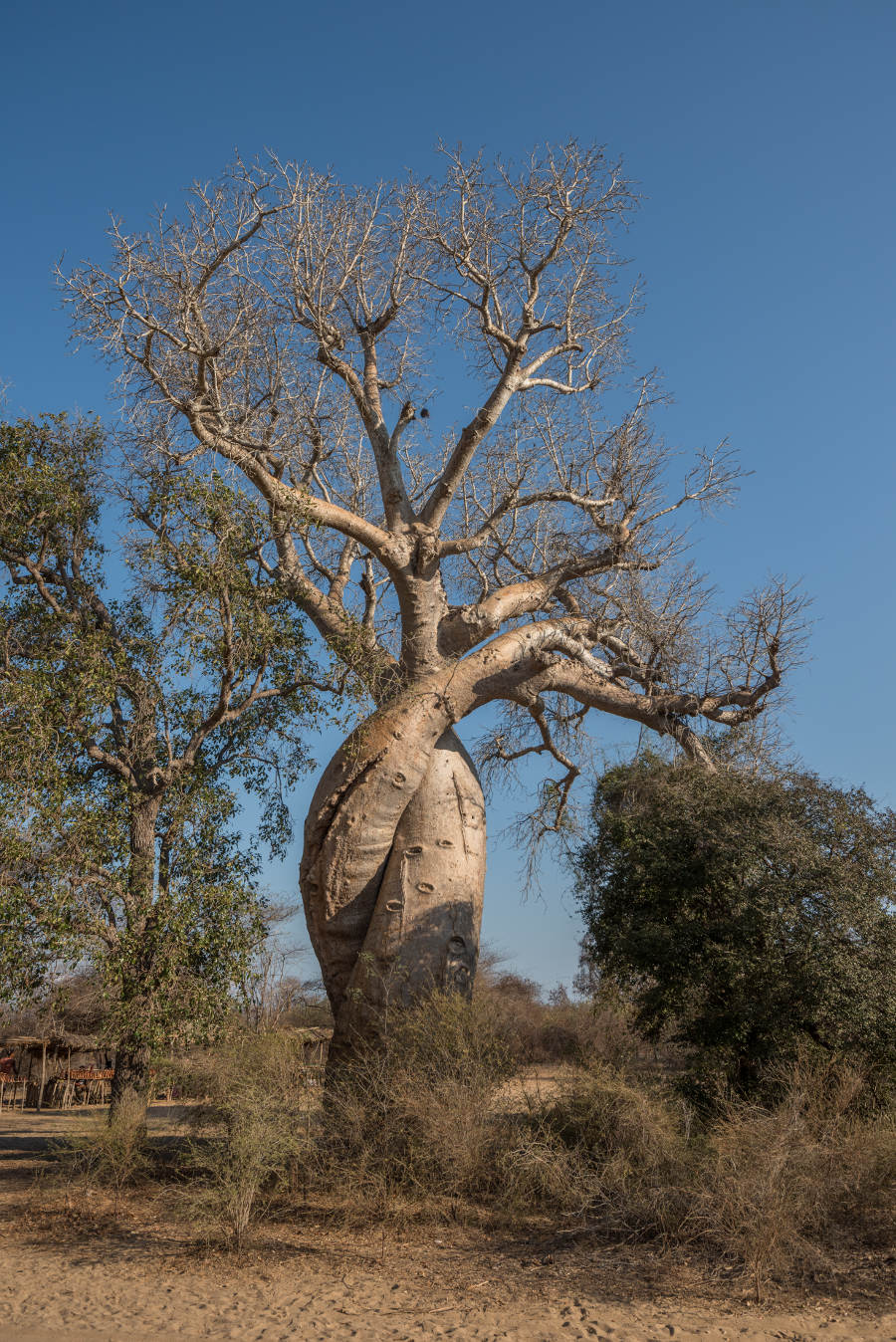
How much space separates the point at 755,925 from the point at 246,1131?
12.4 ft

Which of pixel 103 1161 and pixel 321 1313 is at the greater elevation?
pixel 103 1161

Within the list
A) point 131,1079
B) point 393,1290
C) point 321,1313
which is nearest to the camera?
point 321,1313

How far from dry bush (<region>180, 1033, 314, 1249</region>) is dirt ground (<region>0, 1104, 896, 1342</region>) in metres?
0.22

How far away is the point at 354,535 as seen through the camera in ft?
29.2

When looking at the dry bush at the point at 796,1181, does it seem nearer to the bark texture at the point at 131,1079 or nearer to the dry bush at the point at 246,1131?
the dry bush at the point at 246,1131

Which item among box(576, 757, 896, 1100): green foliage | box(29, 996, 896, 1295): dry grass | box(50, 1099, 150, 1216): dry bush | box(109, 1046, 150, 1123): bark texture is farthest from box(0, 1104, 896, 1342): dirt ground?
box(576, 757, 896, 1100): green foliage

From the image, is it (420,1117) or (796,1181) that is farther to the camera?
(420,1117)

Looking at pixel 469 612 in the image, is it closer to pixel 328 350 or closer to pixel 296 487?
pixel 296 487

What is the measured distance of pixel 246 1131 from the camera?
5711mm

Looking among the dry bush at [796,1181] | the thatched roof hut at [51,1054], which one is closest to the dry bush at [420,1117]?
the dry bush at [796,1181]

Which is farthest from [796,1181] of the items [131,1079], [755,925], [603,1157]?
[131,1079]

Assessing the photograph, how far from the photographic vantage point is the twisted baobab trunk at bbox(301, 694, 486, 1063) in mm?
7777

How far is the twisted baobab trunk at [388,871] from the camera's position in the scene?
25.5 feet

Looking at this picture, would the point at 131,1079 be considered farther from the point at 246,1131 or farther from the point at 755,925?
the point at 755,925
